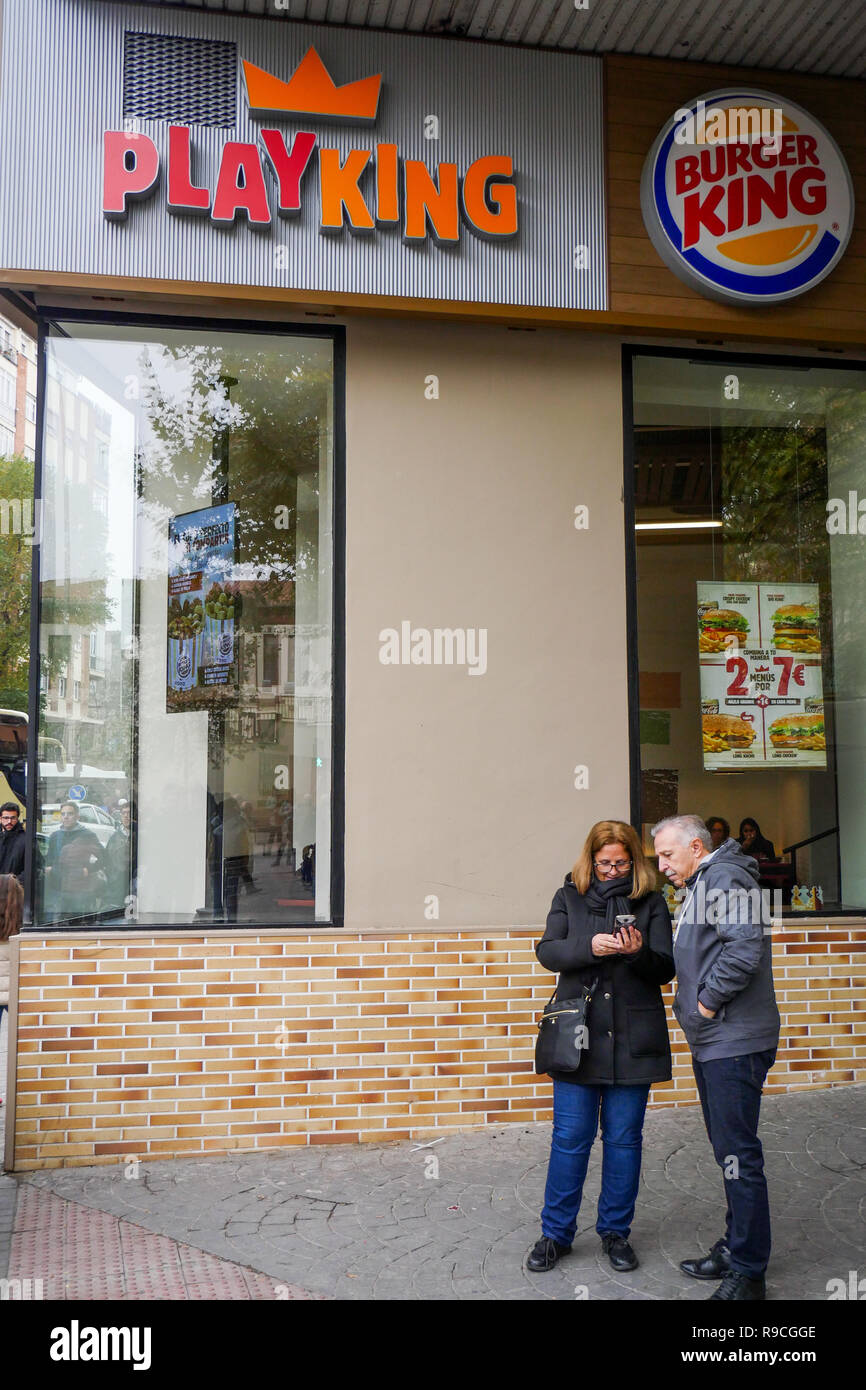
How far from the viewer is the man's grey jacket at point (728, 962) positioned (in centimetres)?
414

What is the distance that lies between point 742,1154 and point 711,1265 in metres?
0.60

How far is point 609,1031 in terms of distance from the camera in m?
4.45

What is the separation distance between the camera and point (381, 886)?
6.38 meters

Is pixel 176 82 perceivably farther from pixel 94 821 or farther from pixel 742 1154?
pixel 742 1154

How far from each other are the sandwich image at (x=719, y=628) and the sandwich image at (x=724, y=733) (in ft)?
1.48

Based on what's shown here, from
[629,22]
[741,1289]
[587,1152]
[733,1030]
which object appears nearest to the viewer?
[741,1289]

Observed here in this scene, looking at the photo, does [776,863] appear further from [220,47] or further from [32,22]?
[32,22]

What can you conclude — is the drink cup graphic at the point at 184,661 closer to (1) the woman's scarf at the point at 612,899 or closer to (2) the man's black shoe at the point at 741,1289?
(1) the woman's scarf at the point at 612,899

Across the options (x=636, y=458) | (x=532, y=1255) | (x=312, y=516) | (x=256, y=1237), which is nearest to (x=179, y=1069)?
(x=256, y=1237)

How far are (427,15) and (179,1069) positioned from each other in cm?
604

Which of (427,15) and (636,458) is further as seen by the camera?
(636,458)

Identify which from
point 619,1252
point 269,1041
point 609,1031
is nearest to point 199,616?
point 269,1041

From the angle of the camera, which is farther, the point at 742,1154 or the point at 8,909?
the point at 8,909

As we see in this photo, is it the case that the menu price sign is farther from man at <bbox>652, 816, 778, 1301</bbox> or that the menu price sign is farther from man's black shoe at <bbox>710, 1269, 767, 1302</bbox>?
man's black shoe at <bbox>710, 1269, 767, 1302</bbox>
